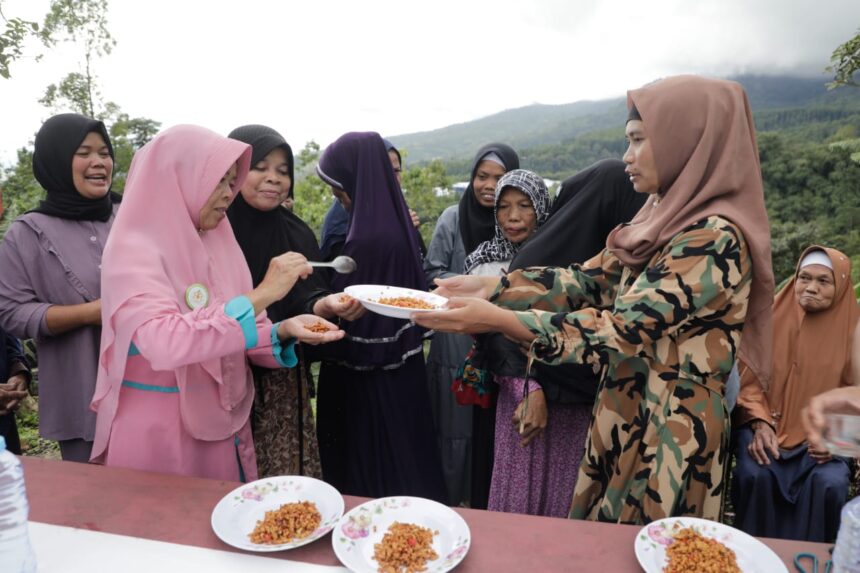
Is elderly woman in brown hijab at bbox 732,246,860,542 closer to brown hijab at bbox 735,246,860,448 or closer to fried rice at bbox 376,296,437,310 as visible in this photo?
brown hijab at bbox 735,246,860,448

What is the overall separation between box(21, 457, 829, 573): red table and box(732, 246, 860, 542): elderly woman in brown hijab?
1.34 m

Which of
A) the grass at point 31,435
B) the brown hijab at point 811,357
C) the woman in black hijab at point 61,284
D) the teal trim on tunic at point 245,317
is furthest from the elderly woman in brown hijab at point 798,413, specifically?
the grass at point 31,435

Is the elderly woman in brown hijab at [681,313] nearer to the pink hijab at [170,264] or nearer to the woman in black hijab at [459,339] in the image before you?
the pink hijab at [170,264]

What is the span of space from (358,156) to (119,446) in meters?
1.61

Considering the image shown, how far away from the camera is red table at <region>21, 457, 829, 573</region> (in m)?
1.17

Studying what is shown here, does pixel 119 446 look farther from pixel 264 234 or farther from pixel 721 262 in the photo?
pixel 721 262

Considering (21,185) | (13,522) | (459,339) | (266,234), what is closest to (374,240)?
(266,234)

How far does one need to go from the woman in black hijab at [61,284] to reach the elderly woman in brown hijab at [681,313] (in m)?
1.70

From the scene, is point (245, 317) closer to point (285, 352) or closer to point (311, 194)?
point (285, 352)

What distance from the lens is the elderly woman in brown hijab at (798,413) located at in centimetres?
234

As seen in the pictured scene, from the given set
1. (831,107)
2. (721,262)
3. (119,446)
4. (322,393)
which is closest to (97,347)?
(119,446)

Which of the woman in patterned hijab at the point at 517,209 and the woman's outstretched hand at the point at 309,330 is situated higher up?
the woman in patterned hijab at the point at 517,209

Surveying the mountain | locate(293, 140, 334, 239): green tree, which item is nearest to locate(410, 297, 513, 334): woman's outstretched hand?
locate(293, 140, 334, 239): green tree

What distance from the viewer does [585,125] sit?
1348cm
